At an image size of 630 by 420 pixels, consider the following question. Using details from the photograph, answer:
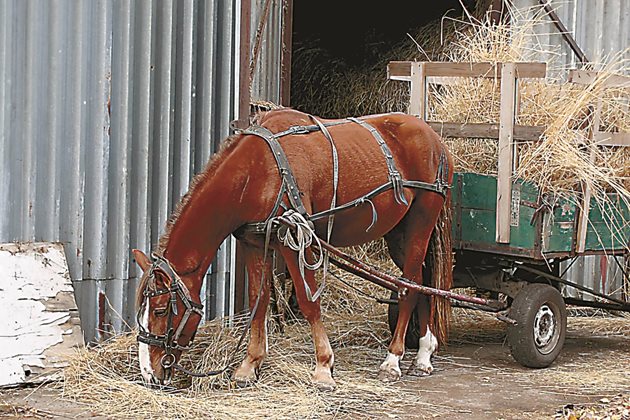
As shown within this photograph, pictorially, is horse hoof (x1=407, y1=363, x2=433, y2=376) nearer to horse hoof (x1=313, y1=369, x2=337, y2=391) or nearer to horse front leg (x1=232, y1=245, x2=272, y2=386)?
horse hoof (x1=313, y1=369, x2=337, y2=391)

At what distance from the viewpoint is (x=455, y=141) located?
714 cm

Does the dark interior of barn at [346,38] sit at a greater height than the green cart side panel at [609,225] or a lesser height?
greater

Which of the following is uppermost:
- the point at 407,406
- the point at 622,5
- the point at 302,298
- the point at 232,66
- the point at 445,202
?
the point at 622,5

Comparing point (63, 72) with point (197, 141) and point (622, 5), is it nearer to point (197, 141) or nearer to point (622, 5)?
point (197, 141)

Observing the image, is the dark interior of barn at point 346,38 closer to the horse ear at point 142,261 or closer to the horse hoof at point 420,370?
the horse hoof at point 420,370

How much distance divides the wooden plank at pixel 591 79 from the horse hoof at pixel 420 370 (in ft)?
7.07

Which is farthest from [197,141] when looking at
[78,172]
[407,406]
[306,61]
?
[306,61]

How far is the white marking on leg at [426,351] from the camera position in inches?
253

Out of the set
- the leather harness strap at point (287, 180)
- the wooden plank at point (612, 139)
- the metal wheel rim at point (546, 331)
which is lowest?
the metal wheel rim at point (546, 331)

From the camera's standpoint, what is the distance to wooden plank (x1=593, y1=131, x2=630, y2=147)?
6594mm

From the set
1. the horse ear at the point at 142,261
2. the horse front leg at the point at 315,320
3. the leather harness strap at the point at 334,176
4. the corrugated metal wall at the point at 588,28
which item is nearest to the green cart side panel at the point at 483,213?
the leather harness strap at the point at 334,176

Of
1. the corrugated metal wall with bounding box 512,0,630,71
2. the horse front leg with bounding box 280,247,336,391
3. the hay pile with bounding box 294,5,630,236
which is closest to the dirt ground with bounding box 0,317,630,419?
the horse front leg with bounding box 280,247,336,391

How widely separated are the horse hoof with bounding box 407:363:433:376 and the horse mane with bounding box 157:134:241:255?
1.96 metres

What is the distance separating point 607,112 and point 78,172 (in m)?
3.65
